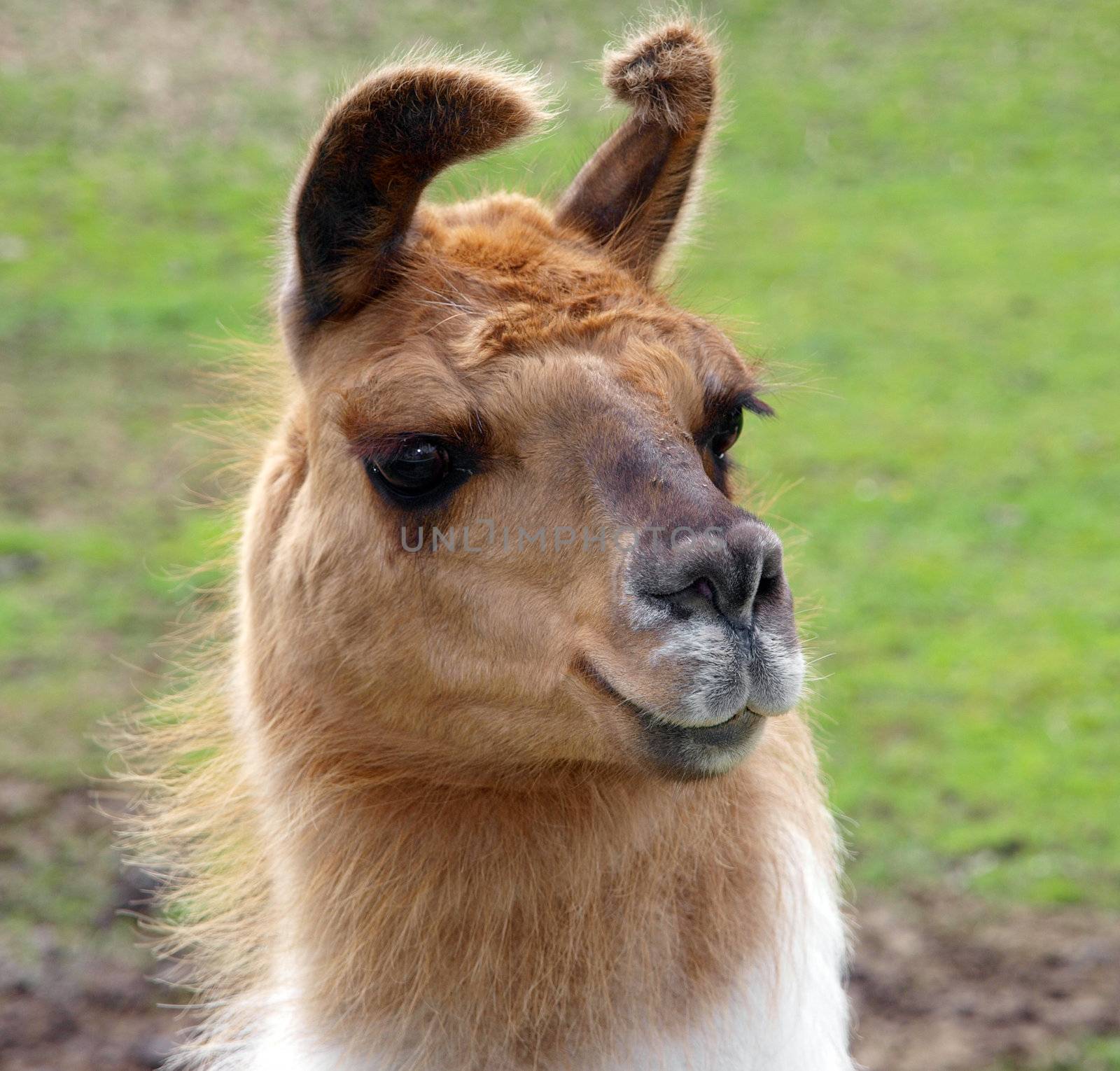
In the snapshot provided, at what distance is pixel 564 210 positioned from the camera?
3.29m

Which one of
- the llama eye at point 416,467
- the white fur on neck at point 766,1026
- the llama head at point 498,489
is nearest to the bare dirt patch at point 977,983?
the white fur on neck at point 766,1026

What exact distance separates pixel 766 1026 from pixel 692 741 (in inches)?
35.9

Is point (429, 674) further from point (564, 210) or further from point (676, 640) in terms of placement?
point (564, 210)

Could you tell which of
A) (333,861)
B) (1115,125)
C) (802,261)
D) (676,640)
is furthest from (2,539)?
(1115,125)

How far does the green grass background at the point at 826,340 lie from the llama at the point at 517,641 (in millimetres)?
484

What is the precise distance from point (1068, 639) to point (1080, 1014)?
3.46 meters

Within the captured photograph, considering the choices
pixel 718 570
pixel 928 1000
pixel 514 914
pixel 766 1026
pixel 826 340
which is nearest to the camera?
pixel 718 570

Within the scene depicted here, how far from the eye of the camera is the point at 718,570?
91.6 inches

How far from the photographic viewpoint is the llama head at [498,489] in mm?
2422

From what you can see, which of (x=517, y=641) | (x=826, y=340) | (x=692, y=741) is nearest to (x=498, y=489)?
(x=517, y=641)

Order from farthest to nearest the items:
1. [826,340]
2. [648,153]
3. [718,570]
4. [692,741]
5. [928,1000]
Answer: [826,340], [928,1000], [648,153], [692,741], [718,570]

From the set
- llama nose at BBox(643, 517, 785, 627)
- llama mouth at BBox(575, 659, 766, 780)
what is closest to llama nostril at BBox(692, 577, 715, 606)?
llama nose at BBox(643, 517, 785, 627)

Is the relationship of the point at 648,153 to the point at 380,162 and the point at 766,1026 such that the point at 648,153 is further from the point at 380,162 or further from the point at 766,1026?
the point at 766,1026

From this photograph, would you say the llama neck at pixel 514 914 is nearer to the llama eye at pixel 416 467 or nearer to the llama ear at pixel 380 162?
the llama eye at pixel 416 467
